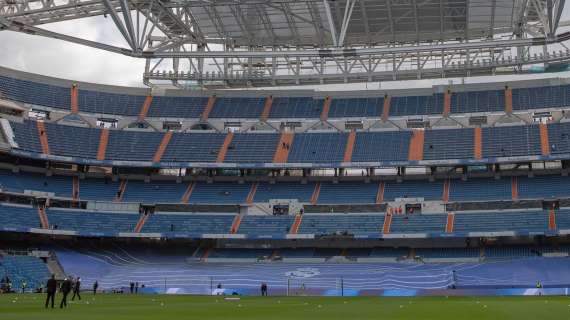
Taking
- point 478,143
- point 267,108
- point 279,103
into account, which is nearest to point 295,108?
point 279,103

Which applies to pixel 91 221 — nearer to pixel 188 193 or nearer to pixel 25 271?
pixel 25 271

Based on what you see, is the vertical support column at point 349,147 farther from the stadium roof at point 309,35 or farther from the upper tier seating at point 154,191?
the upper tier seating at point 154,191

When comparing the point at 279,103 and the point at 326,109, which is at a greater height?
the point at 279,103

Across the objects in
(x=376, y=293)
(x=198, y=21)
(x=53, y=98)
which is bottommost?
(x=376, y=293)

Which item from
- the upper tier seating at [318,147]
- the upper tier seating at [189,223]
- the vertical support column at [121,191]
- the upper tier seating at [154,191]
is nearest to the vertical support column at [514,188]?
the upper tier seating at [318,147]

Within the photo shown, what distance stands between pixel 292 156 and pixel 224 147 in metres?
6.92

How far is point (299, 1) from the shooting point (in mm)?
49531

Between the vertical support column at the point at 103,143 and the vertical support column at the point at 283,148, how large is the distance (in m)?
16.3

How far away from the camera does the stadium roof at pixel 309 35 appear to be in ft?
158

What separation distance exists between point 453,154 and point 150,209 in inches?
1120

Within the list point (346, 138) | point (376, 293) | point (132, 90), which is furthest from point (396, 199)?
point (132, 90)

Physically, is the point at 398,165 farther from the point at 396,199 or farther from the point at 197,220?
the point at 197,220

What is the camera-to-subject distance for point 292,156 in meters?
62.9

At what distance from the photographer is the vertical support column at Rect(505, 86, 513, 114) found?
63.8 m
